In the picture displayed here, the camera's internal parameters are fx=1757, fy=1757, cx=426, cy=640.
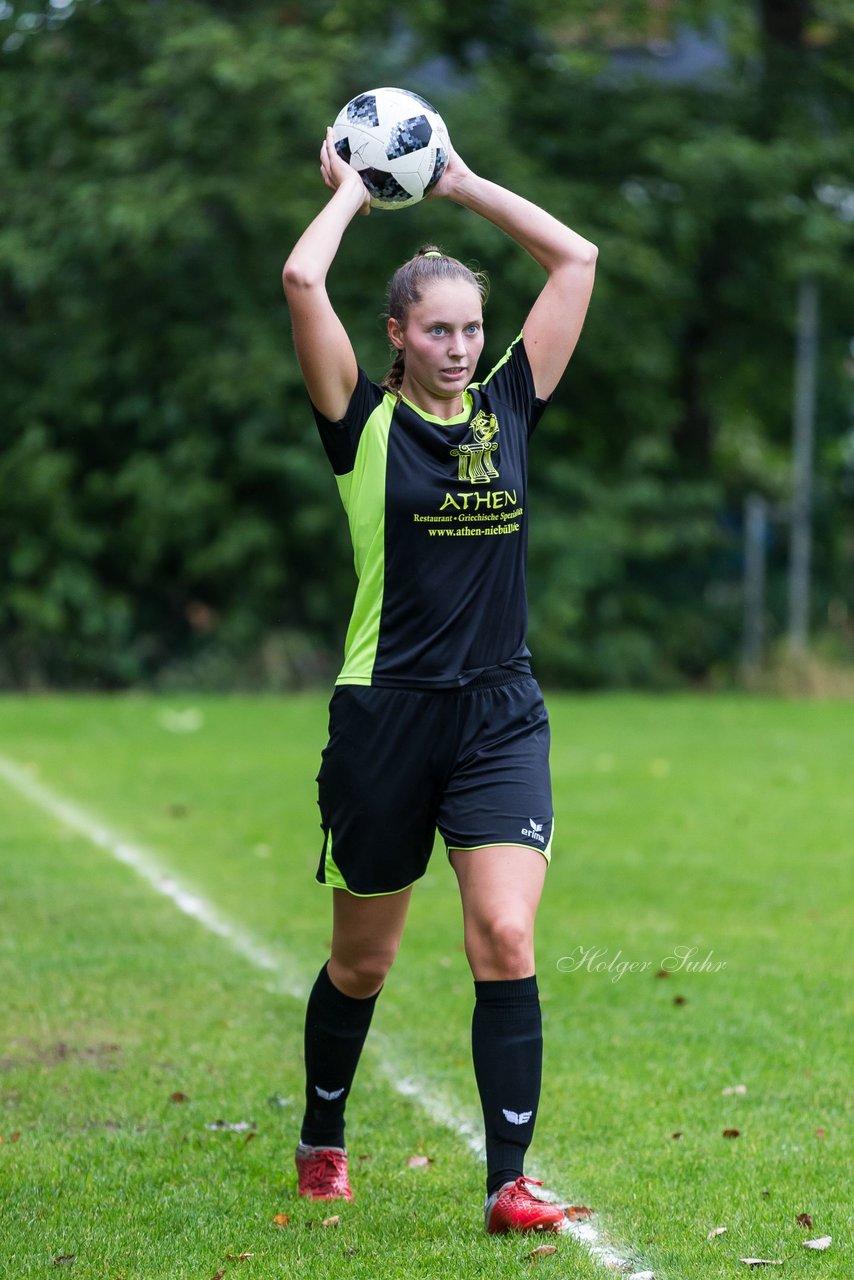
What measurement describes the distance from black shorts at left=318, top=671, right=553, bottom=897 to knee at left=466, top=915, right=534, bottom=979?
0.62ft

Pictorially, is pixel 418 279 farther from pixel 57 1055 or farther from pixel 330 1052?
pixel 57 1055

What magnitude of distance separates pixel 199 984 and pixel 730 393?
18.6 metres

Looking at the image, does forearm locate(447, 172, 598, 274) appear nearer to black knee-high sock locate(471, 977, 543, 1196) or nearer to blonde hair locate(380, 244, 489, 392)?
blonde hair locate(380, 244, 489, 392)

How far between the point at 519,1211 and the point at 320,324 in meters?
2.06

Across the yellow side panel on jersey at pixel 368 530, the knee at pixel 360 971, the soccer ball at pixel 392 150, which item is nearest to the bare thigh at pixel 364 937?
the knee at pixel 360 971

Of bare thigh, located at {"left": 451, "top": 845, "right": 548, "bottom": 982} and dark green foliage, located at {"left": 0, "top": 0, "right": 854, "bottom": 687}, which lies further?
dark green foliage, located at {"left": 0, "top": 0, "right": 854, "bottom": 687}

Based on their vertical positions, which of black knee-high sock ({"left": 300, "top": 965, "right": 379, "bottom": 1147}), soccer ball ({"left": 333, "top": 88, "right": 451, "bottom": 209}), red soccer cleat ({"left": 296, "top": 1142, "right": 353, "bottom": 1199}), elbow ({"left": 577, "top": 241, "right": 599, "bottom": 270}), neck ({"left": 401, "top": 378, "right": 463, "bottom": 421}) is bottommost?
red soccer cleat ({"left": 296, "top": 1142, "right": 353, "bottom": 1199})

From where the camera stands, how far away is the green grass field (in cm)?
418

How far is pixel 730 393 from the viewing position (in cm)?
2409

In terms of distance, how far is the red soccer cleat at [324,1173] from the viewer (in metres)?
4.44

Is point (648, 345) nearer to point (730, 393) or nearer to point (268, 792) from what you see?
point (730, 393)

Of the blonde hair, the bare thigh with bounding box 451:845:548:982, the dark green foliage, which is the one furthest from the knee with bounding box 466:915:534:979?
the dark green foliage

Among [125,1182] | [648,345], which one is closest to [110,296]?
[648,345]

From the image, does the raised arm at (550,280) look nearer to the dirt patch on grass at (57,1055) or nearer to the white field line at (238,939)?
the white field line at (238,939)
